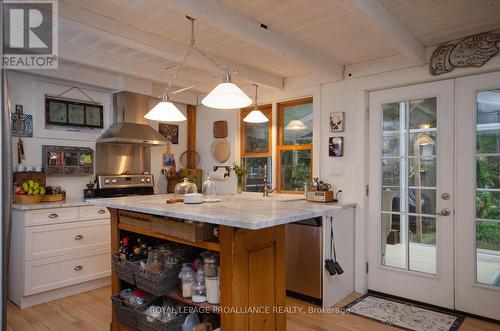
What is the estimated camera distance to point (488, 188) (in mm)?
2732

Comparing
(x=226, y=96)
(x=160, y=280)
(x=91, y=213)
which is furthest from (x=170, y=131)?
(x=160, y=280)

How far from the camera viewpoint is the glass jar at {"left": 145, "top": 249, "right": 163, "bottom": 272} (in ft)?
6.83

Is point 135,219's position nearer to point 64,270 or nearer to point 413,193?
point 64,270

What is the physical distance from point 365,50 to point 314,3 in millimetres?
1084

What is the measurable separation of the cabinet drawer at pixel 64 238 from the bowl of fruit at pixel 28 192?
302 mm

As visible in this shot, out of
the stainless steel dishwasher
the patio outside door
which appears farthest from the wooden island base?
the patio outside door

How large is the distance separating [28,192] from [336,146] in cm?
312

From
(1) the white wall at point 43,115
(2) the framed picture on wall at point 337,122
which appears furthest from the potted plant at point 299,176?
(1) the white wall at point 43,115

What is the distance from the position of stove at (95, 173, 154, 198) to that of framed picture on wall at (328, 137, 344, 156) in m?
2.31

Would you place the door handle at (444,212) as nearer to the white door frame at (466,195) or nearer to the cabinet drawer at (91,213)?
the white door frame at (466,195)

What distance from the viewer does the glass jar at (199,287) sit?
6.30 feet

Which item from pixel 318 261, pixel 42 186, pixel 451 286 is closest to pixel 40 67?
pixel 42 186

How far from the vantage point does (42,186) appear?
11.1ft

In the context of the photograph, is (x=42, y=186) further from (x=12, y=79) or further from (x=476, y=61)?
(x=476, y=61)
